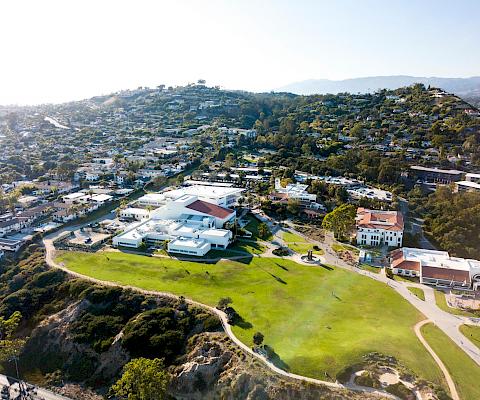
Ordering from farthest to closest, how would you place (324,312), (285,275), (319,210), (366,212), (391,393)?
(319,210) → (366,212) → (285,275) → (324,312) → (391,393)

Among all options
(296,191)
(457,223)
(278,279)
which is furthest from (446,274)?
(296,191)

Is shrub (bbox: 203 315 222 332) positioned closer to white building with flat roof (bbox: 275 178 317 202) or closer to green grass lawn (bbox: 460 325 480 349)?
green grass lawn (bbox: 460 325 480 349)

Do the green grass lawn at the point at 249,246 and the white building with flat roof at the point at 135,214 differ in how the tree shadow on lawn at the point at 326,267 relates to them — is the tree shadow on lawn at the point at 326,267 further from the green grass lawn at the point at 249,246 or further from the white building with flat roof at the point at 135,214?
the white building with flat roof at the point at 135,214

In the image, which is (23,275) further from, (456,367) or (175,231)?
(456,367)

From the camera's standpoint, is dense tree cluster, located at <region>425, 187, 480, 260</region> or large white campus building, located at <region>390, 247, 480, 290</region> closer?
large white campus building, located at <region>390, 247, 480, 290</region>

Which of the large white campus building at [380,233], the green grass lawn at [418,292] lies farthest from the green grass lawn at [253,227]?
the green grass lawn at [418,292]

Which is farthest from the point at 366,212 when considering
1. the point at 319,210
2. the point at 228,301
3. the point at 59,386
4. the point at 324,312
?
the point at 59,386

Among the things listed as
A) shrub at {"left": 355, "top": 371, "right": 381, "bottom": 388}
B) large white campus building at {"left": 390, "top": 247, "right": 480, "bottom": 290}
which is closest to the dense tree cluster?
large white campus building at {"left": 390, "top": 247, "right": 480, "bottom": 290}
